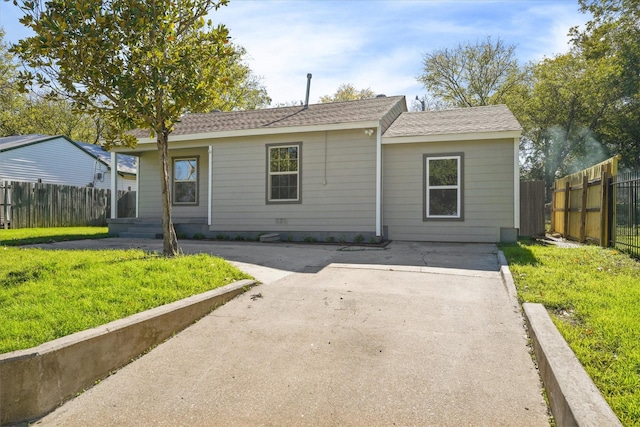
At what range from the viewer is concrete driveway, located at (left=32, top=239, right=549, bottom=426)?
8.48ft

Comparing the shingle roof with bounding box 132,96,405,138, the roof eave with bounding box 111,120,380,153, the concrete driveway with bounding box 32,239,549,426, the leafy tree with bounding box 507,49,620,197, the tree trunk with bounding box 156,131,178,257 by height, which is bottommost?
the concrete driveway with bounding box 32,239,549,426

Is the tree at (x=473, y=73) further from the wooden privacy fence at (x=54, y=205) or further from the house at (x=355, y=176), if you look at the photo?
the wooden privacy fence at (x=54, y=205)

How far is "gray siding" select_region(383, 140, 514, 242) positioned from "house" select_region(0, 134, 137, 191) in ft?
57.6

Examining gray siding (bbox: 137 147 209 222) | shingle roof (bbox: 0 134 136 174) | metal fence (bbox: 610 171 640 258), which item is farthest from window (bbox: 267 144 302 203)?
shingle roof (bbox: 0 134 136 174)

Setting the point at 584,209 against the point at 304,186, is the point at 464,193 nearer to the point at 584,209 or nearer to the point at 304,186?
the point at 584,209

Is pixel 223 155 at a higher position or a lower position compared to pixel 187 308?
higher

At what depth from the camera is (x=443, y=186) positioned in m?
10.1

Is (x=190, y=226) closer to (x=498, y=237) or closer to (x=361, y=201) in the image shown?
(x=361, y=201)

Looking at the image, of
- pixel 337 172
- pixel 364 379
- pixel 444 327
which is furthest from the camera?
pixel 337 172

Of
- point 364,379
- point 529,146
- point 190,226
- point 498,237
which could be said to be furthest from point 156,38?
point 529,146

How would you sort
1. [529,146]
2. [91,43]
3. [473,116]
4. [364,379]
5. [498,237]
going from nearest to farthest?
1. [364,379]
2. [91,43]
3. [498,237]
4. [473,116]
5. [529,146]

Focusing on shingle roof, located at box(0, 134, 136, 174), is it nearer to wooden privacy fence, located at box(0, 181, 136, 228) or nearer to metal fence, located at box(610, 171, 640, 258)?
wooden privacy fence, located at box(0, 181, 136, 228)

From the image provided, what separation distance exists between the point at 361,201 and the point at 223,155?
14.1ft

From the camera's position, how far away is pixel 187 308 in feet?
13.4
